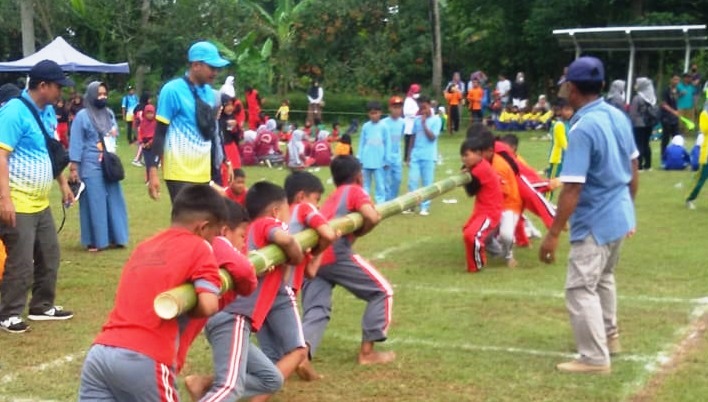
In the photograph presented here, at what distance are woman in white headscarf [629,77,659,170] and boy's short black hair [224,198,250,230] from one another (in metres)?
15.9

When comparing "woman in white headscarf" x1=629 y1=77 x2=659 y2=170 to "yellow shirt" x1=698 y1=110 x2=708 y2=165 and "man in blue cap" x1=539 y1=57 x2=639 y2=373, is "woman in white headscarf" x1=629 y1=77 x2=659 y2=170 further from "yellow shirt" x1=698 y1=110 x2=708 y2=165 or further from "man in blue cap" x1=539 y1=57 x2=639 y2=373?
"man in blue cap" x1=539 y1=57 x2=639 y2=373

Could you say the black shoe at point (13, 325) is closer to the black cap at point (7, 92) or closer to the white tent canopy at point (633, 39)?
the black cap at point (7, 92)

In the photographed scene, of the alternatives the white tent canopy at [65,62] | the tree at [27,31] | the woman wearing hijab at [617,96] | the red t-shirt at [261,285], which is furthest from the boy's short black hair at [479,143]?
the tree at [27,31]

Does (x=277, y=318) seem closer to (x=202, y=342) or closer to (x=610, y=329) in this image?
(x=202, y=342)

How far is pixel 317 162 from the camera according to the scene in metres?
22.5

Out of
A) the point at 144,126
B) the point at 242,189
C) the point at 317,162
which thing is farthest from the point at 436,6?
the point at 242,189

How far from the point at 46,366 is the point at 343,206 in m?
2.32

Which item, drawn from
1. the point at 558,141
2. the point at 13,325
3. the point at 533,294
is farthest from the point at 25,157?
the point at 558,141

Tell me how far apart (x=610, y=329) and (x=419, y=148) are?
26.7 feet

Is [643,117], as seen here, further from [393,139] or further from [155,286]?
[155,286]

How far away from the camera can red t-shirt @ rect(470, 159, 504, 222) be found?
34.6ft

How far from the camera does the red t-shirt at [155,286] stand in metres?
4.20

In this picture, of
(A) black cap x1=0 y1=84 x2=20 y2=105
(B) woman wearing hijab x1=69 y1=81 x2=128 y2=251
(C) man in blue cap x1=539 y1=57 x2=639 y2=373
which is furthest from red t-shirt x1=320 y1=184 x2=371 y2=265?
(B) woman wearing hijab x1=69 y1=81 x2=128 y2=251

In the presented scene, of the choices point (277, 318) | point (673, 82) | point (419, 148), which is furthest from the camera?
point (673, 82)
